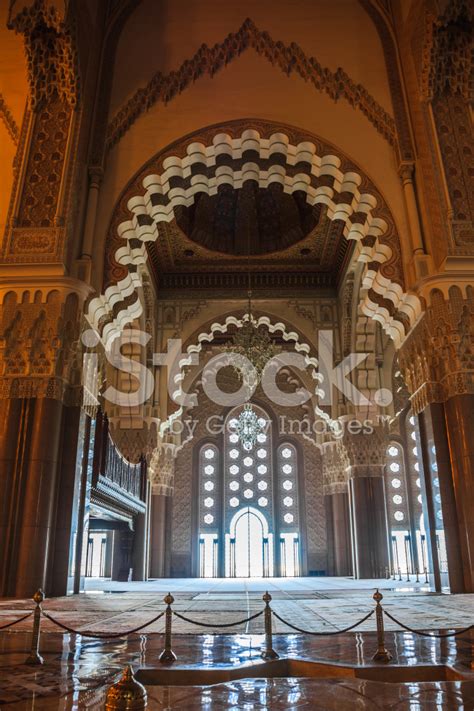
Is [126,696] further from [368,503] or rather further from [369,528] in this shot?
[368,503]

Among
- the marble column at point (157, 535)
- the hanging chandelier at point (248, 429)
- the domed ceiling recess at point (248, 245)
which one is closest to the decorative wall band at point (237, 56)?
the domed ceiling recess at point (248, 245)

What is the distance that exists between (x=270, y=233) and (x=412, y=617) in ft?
33.3

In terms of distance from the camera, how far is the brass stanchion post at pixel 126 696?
1.59m

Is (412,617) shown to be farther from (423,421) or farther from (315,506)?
(315,506)

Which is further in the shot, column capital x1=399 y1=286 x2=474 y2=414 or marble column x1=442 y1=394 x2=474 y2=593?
column capital x1=399 y1=286 x2=474 y2=414

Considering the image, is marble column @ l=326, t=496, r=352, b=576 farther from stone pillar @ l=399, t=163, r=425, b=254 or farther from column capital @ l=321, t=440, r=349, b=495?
stone pillar @ l=399, t=163, r=425, b=254

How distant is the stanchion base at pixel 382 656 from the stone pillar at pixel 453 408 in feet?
12.9

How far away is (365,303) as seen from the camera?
330 inches

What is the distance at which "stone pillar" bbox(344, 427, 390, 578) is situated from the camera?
38.5ft

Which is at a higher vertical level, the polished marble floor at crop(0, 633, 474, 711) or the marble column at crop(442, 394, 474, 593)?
the marble column at crop(442, 394, 474, 593)

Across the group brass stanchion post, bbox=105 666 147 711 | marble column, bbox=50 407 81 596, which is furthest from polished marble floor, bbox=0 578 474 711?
marble column, bbox=50 407 81 596

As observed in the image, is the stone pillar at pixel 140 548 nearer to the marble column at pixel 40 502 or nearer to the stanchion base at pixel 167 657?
the marble column at pixel 40 502

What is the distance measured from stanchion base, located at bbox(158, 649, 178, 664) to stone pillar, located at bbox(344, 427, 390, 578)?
30.8 feet

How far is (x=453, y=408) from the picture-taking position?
22.9 ft
